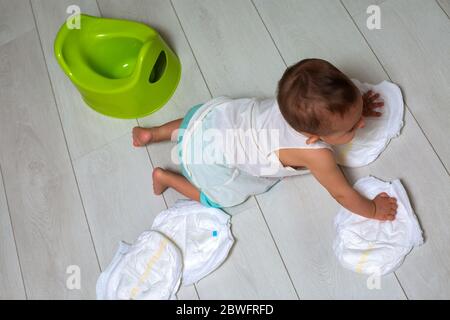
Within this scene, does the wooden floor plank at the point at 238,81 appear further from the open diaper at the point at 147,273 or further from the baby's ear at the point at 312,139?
the baby's ear at the point at 312,139

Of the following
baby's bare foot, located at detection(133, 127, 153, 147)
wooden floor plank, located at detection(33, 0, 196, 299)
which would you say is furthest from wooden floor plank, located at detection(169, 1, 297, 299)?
baby's bare foot, located at detection(133, 127, 153, 147)

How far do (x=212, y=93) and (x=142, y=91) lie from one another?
198 millimetres

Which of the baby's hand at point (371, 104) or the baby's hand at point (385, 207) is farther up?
the baby's hand at point (371, 104)

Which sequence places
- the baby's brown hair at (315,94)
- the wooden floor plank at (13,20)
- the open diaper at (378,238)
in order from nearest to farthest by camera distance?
the baby's brown hair at (315,94)
the open diaper at (378,238)
the wooden floor plank at (13,20)

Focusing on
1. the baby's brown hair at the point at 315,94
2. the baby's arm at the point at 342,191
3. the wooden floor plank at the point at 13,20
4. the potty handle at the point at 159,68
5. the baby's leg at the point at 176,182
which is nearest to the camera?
the baby's brown hair at the point at 315,94

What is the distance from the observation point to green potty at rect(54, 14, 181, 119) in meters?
1.21

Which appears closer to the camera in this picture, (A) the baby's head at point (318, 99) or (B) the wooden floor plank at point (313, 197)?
(A) the baby's head at point (318, 99)

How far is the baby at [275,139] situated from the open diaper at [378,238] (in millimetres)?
24

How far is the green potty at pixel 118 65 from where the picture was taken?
1205 mm

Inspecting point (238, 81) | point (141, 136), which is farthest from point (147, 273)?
point (238, 81)

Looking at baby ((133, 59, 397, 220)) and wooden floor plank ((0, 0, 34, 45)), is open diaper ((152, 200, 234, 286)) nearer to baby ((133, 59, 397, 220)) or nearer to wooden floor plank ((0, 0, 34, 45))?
baby ((133, 59, 397, 220))

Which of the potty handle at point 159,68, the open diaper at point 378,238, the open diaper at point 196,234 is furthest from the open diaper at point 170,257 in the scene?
the potty handle at point 159,68

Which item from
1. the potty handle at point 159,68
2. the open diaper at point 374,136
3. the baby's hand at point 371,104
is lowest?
the potty handle at point 159,68

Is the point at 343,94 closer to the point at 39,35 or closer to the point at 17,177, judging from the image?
the point at 17,177
